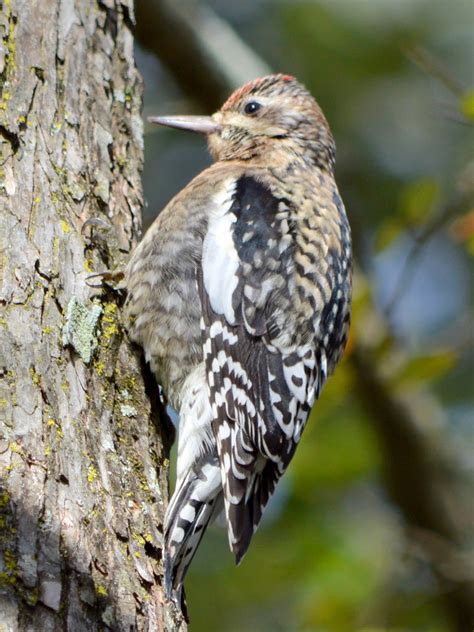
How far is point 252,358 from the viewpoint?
3.29 meters

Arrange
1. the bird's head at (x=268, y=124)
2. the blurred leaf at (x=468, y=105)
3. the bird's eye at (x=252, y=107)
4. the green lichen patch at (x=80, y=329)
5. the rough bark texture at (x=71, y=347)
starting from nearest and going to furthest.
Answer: the rough bark texture at (x=71, y=347) → the green lichen patch at (x=80, y=329) → the blurred leaf at (x=468, y=105) → the bird's head at (x=268, y=124) → the bird's eye at (x=252, y=107)

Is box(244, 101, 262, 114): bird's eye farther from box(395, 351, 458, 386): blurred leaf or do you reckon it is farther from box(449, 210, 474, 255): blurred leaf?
box(395, 351, 458, 386): blurred leaf

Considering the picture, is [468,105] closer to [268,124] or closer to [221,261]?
[221,261]

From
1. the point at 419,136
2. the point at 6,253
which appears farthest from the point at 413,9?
the point at 6,253

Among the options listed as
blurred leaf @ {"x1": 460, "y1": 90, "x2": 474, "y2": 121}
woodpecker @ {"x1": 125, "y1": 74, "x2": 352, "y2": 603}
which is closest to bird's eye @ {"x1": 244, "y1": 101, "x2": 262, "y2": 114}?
woodpecker @ {"x1": 125, "y1": 74, "x2": 352, "y2": 603}

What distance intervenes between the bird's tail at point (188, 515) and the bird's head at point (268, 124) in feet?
5.57

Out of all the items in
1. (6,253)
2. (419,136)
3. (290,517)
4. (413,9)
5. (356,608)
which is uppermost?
(413,9)

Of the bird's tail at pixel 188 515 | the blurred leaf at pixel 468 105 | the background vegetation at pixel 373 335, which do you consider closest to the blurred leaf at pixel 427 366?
the background vegetation at pixel 373 335

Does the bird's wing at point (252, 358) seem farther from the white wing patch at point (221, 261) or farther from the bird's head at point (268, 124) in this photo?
the bird's head at point (268, 124)

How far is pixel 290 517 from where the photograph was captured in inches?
239

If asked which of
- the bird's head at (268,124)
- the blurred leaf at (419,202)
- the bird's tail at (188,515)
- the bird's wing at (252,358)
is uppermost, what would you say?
the bird's head at (268,124)

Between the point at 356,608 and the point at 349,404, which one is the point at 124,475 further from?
the point at 349,404

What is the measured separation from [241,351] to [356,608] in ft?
8.23

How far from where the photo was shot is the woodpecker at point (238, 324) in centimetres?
314
